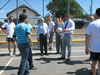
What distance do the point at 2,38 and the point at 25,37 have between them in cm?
977

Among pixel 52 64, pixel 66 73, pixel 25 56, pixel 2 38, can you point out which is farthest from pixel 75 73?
pixel 2 38

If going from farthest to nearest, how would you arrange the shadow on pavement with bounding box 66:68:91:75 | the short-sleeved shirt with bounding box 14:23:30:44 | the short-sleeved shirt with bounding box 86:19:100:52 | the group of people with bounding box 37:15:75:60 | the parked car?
the parked car < the group of people with bounding box 37:15:75:60 < the shadow on pavement with bounding box 66:68:91:75 < the short-sleeved shirt with bounding box 14:23:30:44 < the short-sleeved shirt with bounding box 86:19:100:52

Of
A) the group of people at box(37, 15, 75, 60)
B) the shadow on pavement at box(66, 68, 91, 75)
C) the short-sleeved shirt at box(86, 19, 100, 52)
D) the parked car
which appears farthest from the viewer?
the parked car

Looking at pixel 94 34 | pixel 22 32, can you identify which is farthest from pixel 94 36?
pixel 22 32

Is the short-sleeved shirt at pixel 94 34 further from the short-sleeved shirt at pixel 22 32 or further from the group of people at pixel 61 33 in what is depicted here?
the group of people at pixel 61 33

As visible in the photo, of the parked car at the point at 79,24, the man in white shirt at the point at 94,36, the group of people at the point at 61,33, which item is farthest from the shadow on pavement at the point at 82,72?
the parked car at the point at 79,24

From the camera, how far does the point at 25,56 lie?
496 cm

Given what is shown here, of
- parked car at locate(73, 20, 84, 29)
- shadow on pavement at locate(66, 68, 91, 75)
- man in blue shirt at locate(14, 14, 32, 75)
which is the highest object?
parked car at locate(73, 20, 84, 29)

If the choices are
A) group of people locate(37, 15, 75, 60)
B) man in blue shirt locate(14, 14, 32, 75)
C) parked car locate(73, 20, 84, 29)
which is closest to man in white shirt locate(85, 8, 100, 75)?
man in blue shirt locate(14, 14, 32, 75)

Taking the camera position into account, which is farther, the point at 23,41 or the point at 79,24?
the point at 79,24

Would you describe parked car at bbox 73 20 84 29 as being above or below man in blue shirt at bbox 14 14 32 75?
above

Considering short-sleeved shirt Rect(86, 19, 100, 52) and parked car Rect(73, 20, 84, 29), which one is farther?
parked car Rect(73, 20, 84, 29)

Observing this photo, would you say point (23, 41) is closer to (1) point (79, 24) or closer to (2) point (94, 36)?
(2) point (94, 36)

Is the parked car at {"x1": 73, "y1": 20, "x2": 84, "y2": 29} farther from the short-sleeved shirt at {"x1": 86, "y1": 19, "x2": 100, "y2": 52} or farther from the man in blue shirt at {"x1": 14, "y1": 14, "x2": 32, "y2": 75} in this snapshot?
the short-sleeved shirt at {"x1": 86, "y1": 19, "x2": 100, "y2": 52}
